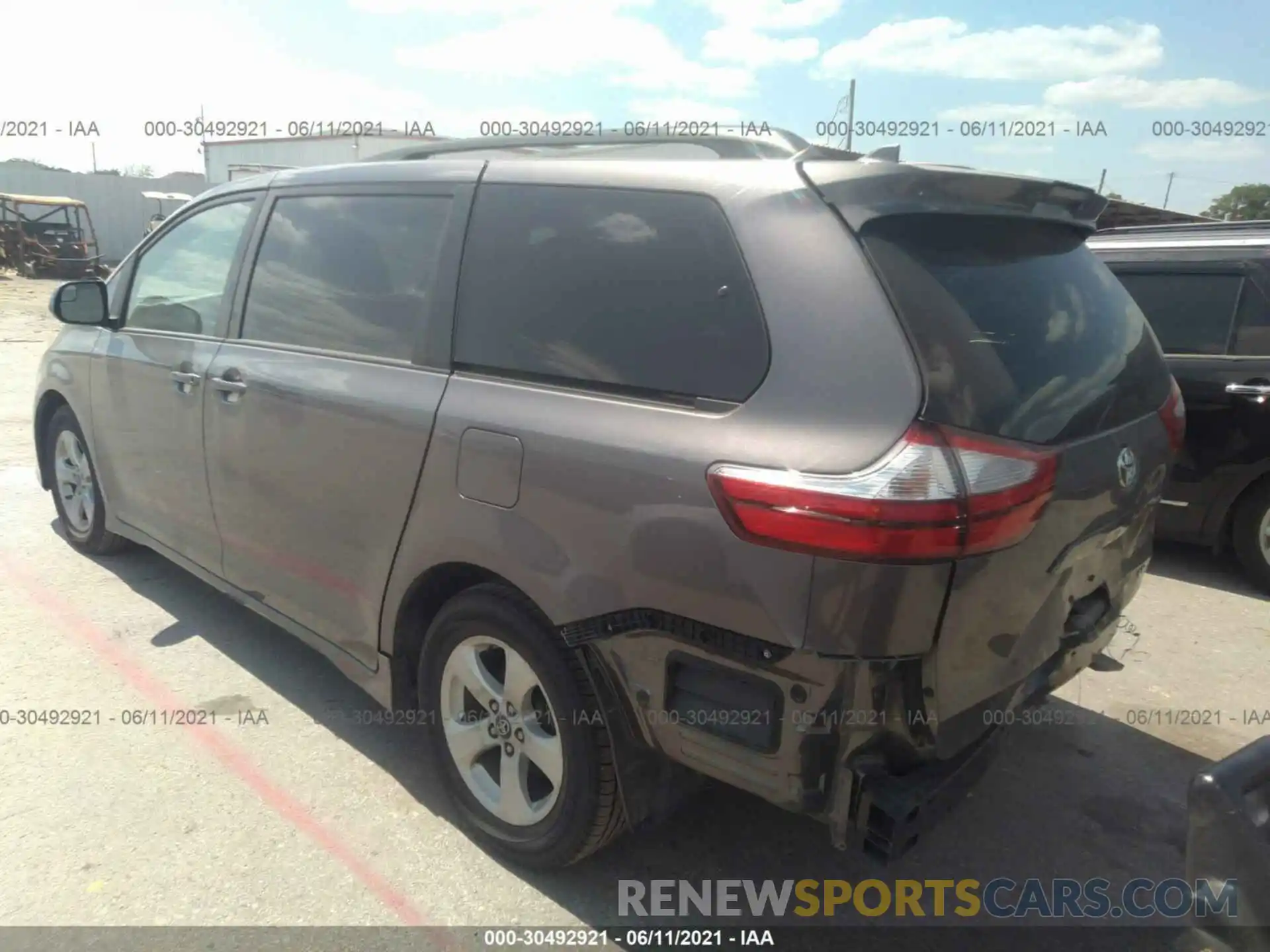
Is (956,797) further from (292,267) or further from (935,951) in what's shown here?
(292,267)

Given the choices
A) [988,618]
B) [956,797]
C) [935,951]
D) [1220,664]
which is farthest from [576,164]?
[1220,664]

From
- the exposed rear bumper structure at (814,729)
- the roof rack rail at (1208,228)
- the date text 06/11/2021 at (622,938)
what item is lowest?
the date text 06/11/2021 at (622,938)

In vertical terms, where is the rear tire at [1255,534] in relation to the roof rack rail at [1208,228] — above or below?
below

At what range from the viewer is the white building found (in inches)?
859

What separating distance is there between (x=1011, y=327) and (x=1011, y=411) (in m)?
0.28

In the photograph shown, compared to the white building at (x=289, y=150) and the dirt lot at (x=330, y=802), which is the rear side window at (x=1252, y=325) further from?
the white building at (x=289, y=150)

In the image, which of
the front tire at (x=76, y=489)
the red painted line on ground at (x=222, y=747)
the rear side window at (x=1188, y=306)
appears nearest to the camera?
the red painted line on ground at (x=222, y=747)

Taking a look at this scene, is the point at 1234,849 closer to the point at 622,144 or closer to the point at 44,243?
the point at 622,144

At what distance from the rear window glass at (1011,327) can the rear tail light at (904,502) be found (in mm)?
81

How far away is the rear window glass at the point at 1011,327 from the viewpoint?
6.41 ft

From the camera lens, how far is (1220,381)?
497cm

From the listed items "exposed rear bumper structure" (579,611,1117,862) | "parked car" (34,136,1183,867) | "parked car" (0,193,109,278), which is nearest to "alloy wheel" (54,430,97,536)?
"parked car" (34,136,1183,867)

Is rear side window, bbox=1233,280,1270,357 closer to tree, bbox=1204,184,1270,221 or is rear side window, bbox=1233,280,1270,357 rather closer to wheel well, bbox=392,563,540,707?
wheel well, bbox=392,563,540,707

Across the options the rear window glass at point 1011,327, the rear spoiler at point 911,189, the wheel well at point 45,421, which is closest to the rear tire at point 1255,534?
the rear window glass at point 1011,327
